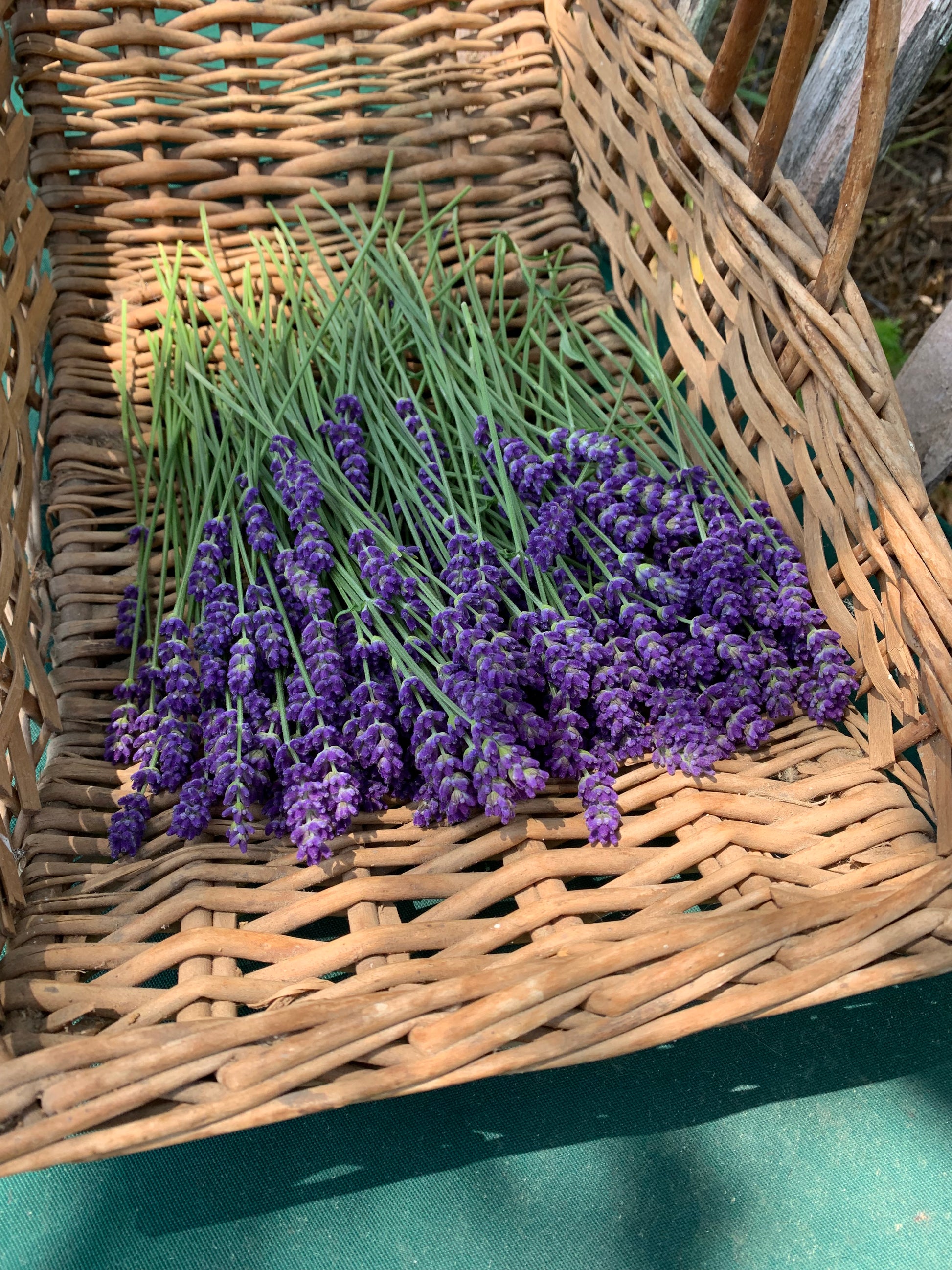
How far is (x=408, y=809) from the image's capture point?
0.89m

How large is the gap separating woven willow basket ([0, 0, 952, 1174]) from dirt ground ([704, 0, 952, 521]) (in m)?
0.83

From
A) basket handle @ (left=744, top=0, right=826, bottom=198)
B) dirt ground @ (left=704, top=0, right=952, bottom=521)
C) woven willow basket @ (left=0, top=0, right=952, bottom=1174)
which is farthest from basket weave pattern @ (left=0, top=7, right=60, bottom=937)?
dirt ground @ (left=704, top=0, right=952, bottom=521)

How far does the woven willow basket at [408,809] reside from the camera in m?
0.66

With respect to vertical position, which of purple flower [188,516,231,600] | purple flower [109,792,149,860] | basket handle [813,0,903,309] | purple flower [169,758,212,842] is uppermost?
basket handle [813,0,903,309]

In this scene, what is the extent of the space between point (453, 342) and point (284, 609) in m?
0.41

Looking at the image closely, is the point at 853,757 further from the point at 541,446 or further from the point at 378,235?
the point at 378,235

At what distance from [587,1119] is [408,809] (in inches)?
11.8

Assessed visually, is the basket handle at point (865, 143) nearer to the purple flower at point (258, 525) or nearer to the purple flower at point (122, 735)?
the purple flower at point (258, 525)

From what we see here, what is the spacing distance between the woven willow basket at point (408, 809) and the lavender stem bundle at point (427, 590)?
0.18ft

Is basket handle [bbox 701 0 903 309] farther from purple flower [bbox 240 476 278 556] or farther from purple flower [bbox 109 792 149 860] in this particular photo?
purple flower [bbox 109 792 149 860]

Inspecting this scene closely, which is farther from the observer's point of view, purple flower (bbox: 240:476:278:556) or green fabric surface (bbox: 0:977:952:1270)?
purple flower (bbox: 240:476:278:556)

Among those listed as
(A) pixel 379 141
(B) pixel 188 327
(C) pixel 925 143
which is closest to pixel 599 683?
(B) pixel 188 327

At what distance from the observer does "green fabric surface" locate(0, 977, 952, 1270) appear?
0.75m

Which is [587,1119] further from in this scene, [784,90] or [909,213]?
[909,213]
